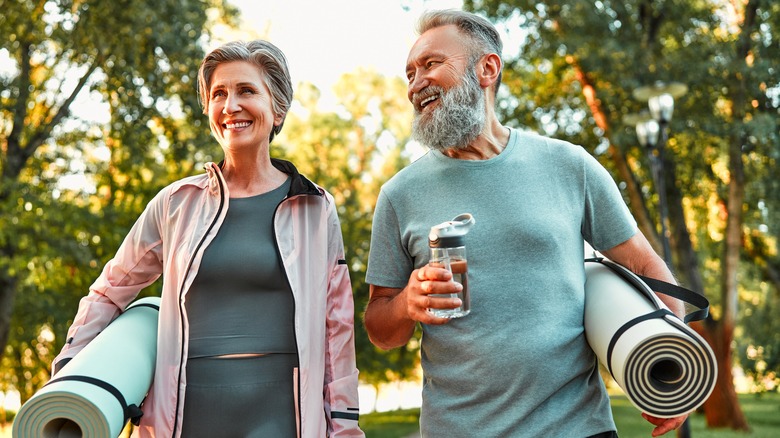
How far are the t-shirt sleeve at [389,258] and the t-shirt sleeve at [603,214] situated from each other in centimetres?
66

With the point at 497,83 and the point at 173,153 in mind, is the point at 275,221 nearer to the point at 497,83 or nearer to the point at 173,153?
the point at 497,83

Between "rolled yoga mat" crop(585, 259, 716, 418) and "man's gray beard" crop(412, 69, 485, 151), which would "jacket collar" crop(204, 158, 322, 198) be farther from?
"rolled yoga mat" crop(585, 259, 716, 418)

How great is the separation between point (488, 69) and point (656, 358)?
129cm

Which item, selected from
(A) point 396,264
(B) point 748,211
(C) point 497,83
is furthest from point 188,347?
(B) point 748,211

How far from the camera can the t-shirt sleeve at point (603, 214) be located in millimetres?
2996

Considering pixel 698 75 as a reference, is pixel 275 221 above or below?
below

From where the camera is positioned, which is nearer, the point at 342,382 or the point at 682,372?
the point at 682,372

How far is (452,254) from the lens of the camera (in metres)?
2.53

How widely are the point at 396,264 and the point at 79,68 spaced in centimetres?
1205

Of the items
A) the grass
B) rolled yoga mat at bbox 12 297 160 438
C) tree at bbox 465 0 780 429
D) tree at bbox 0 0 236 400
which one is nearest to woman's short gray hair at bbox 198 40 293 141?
rolled yoga mat at bbox 12 297 160 438

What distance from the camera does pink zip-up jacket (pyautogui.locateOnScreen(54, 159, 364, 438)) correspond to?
113 inches

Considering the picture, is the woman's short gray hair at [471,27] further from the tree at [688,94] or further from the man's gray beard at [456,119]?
the tree at [688,94]

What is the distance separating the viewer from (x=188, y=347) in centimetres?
289

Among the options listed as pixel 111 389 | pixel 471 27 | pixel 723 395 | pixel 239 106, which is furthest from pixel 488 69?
pixel 723 395
